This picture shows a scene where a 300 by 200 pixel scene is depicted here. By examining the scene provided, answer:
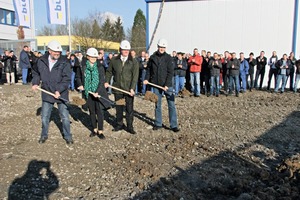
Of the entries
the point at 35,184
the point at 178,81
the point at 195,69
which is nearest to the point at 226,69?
the point at 195,69

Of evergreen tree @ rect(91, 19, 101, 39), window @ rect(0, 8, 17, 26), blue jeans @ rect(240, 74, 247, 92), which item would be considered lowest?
blue jeans @ rect(240, 74, 247, 92)

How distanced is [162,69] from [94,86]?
168cm

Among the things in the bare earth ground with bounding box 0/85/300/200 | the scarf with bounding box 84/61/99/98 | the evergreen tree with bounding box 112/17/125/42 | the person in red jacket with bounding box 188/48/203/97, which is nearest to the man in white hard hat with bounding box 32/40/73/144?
the scarf with bounding box 84/61/99/98

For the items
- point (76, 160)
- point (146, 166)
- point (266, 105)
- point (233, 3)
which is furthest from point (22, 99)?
point (233, 3)

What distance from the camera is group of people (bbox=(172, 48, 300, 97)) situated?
40.8 ft

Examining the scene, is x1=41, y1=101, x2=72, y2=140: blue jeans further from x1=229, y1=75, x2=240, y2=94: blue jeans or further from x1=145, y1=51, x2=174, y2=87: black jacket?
x1=229, y1=75, x2=240, y2=94: blue jeans

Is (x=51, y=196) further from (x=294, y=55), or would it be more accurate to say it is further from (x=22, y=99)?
(x=294, y=55)

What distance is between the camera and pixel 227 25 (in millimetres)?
15703

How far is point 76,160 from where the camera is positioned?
5539 millimetres

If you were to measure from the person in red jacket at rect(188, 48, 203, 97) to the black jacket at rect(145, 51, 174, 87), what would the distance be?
5.27 m

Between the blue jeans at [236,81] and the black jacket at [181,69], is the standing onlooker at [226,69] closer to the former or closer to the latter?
the blue jeans at [236,81]

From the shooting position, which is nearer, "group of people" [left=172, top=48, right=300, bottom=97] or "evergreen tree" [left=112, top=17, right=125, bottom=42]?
"group of people" [left=172, top=48, right=300, bottom=97]

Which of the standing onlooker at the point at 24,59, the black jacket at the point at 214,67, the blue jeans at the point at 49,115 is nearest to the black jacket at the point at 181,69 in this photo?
the black jacket at the point at 214,67

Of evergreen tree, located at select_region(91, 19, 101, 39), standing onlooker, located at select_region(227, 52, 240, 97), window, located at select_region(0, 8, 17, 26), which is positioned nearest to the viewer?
standing onlooker, located at select_region(227, 52, 240, 97)
